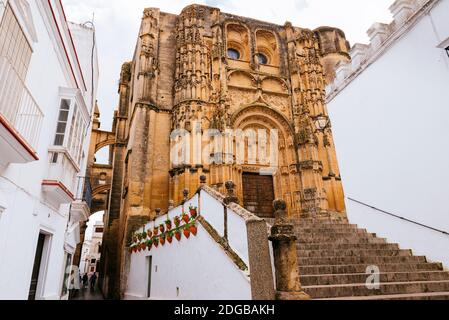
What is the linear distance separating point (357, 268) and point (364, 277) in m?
0.32

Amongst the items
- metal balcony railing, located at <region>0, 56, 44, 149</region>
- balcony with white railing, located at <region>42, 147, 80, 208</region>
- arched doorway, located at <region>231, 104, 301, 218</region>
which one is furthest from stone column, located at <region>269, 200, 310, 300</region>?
arched doorway, located at <region>231, 104, 301, 218</region>

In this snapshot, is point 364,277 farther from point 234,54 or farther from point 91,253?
point 91,253

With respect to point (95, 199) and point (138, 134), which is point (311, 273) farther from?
point (95, 199)

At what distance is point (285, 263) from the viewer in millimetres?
4238

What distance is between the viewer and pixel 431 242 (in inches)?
244

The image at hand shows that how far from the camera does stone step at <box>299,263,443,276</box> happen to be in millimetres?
5500

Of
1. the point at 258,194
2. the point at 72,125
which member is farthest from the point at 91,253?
the point at 72,125

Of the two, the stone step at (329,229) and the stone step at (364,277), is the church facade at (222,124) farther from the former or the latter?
the stone step at (364,277)

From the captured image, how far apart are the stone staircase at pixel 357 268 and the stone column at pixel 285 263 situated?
0.62m

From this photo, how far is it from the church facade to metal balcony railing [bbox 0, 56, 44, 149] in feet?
25.4

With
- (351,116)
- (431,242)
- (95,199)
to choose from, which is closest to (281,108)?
(351,116)
